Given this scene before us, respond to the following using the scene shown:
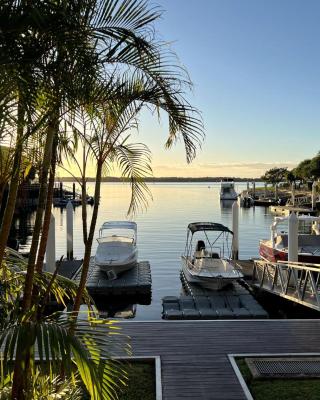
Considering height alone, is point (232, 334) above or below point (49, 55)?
below

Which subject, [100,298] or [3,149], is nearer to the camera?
[3,149]

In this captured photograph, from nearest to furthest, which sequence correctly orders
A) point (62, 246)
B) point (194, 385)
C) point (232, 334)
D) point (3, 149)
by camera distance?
point (3, 149) → point (194, 385) → point (232, 334) → point (62, 246)

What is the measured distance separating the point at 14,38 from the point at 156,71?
53.1 inches

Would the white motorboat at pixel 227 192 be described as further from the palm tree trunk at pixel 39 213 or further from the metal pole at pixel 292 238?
the palm tree trunk at pixel 39 213

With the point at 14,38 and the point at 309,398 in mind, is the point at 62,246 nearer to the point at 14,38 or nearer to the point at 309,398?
the point at 309,398

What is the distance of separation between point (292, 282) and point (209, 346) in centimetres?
689

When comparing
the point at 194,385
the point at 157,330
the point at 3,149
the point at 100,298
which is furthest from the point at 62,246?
the point at 3,149

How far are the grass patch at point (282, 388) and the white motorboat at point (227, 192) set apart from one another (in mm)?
74296

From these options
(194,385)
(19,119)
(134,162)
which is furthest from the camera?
(194,385)

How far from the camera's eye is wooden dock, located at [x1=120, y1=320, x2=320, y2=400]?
664 cm

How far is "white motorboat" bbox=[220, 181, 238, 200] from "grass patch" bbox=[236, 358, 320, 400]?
244 ft

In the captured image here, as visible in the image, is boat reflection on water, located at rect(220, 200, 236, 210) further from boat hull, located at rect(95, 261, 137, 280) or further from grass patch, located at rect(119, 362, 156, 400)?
grass patch, located at rect(119, 362, 156, 400)

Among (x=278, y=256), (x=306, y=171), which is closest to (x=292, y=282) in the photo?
(x=278, y=256)

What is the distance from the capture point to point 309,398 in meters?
6.26
